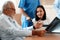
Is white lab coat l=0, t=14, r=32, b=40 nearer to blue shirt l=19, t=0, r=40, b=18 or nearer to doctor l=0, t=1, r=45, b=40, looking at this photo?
doctor l=0, t=1, r=45, b=40

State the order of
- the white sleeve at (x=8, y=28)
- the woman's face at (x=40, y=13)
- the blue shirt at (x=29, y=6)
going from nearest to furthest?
1. the white sleeve at (x=8, y=28)
2. the woman's face at (x=40, y=13)
3. the blue shirt at (x=29, y=6)

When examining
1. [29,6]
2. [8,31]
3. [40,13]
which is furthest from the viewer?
[29,6]

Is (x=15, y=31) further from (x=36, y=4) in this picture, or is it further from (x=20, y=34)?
(x=36, y=4)

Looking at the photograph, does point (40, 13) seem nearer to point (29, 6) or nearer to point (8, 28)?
point (29, 6)

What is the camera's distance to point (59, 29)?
2.23 metres

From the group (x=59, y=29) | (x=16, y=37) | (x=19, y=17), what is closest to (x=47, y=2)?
(x=19, y=17)

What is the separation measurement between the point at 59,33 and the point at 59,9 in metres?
1.04

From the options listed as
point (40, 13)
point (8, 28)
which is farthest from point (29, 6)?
point (8, 28)

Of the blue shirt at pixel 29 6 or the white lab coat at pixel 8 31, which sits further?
the blue shirt at pixel 29 6

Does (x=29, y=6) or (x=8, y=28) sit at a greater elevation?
(x=29, y=6)

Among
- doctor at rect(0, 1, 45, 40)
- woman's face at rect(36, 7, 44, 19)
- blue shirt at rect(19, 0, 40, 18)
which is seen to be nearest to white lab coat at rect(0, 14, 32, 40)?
doctor at rect(0, 1, 45, 40)

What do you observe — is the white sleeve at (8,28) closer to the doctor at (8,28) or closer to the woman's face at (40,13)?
the doctor at (8,28)

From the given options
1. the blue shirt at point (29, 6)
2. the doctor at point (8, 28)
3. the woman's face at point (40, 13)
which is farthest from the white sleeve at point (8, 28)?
the blue shirt at point (29, 6)

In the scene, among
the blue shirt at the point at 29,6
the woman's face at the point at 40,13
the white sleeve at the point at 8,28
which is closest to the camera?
the white sleeve at the point at 8,28
